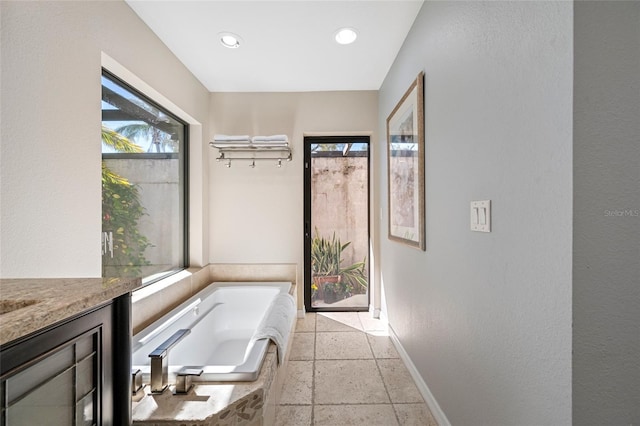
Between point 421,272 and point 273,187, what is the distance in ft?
6.10

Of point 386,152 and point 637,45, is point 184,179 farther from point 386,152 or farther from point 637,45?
point 637,45

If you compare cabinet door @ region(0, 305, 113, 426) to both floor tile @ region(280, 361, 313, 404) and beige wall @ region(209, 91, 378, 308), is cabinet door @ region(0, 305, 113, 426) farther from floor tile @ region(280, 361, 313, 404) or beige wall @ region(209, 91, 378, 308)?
beige wall @ region(209, 91, 378, 308)

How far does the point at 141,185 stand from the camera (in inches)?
86.8

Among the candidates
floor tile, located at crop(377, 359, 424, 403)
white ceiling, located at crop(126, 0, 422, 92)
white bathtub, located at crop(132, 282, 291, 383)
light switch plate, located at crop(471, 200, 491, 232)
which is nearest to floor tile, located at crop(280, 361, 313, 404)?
white bathtub, located at crop(132, 282, 291, 383)

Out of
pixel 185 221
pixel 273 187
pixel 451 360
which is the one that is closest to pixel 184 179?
pixel 185 221

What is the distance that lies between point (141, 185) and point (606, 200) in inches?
101

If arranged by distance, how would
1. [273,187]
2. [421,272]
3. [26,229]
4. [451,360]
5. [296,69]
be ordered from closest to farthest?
1. [26,229]
2. [451,360]
3. [421,272]
4. [296,69]
5. [273,187]

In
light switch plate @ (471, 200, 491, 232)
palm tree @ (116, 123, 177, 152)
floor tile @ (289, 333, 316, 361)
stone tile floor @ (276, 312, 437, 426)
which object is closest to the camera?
light switch plate @ (471, 200, 491, 232)

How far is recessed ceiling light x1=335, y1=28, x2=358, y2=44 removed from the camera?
6.81 feet

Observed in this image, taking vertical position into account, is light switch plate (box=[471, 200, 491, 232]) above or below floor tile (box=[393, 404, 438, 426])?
above

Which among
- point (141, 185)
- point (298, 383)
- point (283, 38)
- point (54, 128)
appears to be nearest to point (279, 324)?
point (298, 383)

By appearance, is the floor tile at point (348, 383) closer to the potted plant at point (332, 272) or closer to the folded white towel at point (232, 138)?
the potted plant at point (332, 272)

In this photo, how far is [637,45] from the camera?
74 centimetres

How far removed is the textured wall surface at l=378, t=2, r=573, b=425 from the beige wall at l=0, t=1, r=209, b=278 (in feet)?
5.97
